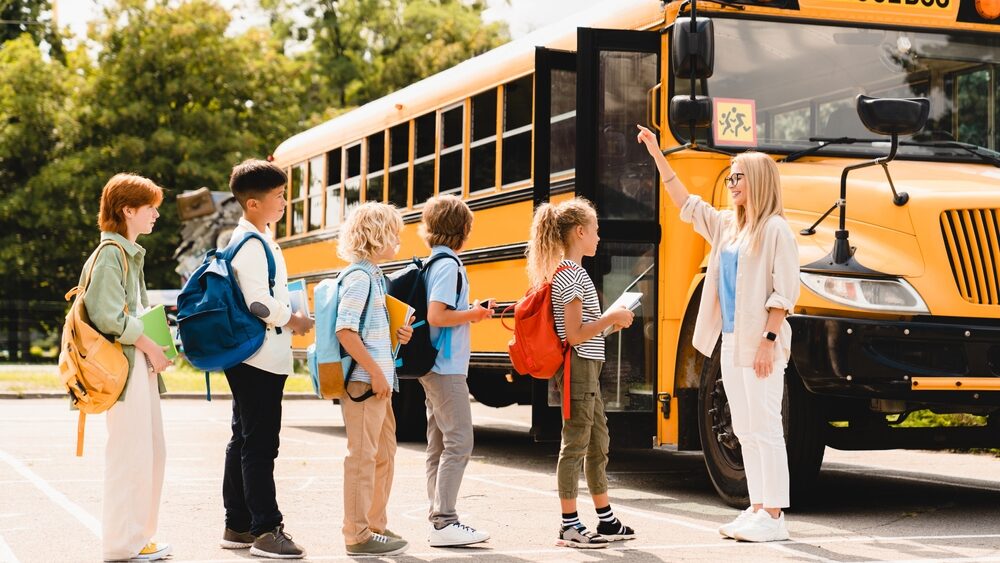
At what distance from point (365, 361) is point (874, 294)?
2.46m

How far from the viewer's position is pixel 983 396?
265 inches

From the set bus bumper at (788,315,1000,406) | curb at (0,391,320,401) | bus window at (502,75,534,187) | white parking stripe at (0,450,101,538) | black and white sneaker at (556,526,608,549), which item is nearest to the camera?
black and white sneaker at (556,526,608,549)

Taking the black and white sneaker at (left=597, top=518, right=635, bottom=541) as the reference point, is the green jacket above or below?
above

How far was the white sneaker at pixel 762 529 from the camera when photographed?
618cm

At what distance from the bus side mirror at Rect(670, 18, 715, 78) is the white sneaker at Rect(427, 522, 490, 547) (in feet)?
8.12

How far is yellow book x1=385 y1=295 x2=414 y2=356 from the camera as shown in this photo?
5.89 metres

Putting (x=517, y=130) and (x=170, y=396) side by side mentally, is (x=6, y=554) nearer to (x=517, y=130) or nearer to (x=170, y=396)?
(x=517, y=130)

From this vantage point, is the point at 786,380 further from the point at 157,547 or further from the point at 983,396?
the point at 157,547

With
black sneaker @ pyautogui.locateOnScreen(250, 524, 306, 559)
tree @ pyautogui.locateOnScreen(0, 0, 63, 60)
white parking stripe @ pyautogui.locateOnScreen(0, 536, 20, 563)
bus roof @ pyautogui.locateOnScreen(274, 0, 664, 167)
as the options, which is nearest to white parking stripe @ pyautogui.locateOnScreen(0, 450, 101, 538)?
white parking stripe @ pyautogui.locateOnScreen(0, 536, 20, 563)

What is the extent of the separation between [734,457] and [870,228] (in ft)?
4.21

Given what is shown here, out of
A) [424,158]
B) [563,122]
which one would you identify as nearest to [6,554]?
[563,122]

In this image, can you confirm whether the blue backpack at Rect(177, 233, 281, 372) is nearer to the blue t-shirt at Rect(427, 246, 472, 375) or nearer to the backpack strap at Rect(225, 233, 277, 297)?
the backpack strap at Rect(225, 233, 277, 297)

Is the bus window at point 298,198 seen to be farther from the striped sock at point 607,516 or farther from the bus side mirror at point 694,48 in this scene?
the striped sock at point 607,516

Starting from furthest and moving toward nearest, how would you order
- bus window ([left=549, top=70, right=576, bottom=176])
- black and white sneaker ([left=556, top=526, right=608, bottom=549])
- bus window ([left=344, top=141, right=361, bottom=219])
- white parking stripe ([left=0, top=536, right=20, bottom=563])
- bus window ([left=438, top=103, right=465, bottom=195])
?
A: bus window ([left=344, top=141, right=361, bottom=219]) → bus window ([left=438, top=103, right=465, bottom=195]) → bus window ([left=549, top=70, right=576, bottom=176]) → black and white sneaker ([left=556, top=526, right=608, bottom=549]) → white parking stripe ([left=0, top=536, right=20, bottom=563])
